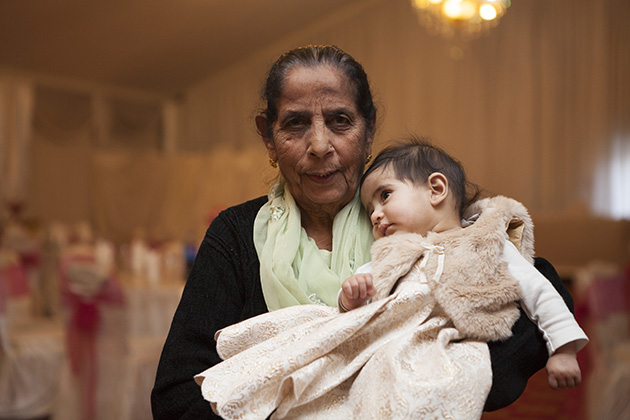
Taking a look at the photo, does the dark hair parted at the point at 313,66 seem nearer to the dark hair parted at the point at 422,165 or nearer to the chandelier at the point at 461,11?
the dark hair parted at the point at 422,165

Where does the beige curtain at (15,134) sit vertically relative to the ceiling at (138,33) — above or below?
below

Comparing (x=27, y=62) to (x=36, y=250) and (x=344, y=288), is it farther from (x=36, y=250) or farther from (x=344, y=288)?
(x=344, y=288)

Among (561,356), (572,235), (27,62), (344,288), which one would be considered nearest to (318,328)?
(344,288)

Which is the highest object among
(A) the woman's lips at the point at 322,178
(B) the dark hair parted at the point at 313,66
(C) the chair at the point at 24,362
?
(B) the dark hair parted at the point at 313,66

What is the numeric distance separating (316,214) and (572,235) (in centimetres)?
580

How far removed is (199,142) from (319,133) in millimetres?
10072

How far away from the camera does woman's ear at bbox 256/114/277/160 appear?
1.43 metres

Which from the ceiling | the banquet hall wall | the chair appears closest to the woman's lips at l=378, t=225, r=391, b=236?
the banquet hall wall

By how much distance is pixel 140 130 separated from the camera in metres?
11.1

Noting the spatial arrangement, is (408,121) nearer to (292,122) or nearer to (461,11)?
(461,11)

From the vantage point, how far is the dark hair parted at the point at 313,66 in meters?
1.34

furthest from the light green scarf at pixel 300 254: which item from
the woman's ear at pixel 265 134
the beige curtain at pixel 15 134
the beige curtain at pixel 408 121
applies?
the beige curtain at pixel 15 134

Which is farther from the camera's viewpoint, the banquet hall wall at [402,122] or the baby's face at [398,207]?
the banquet hall wall at [402,122]

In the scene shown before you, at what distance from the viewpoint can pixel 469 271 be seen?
46.0 inches
